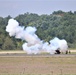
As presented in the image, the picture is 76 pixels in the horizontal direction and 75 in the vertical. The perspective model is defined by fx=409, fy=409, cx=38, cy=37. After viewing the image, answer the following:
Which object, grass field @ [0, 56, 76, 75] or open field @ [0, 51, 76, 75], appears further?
open field @ [0, 51, 76, 75]

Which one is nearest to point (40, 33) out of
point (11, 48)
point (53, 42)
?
point (11, 48)

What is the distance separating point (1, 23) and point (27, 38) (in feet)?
277

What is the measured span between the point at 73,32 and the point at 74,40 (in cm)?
439

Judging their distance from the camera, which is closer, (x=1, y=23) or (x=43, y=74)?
(x=43, y=74)

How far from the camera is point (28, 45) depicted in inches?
4087

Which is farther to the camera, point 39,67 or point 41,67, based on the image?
point 39,67

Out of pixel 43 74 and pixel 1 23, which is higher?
pixel 1 23

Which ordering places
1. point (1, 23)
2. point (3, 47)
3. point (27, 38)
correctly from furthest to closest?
point (1, 23), point (3, 47), point (27, 38)

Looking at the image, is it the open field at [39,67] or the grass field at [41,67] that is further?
the open field at [39,67]

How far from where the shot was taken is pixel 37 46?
102438 mm

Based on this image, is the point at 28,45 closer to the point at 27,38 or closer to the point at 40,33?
the point at 27,38

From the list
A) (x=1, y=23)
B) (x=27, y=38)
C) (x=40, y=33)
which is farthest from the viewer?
(x=1, y=23)

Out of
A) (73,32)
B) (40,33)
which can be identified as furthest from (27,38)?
(73,32)

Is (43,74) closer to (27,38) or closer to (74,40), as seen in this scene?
(27,38)
